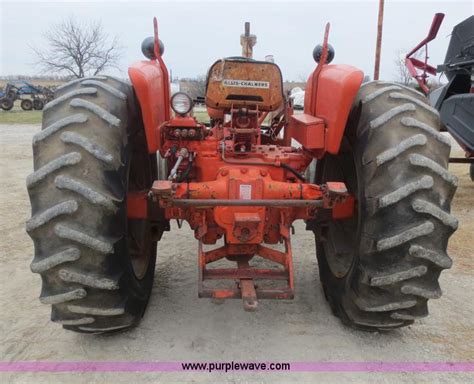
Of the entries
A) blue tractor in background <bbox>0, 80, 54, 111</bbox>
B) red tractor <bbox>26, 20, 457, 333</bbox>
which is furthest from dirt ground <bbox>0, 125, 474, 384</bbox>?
blue tractor in background <bbox>0, 80, 54, 111</bbox>

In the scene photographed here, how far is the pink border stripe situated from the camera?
2.56m

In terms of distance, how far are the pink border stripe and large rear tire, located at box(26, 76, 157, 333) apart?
220 mm

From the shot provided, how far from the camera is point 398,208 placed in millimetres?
2355

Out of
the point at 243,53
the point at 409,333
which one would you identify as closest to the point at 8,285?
the point at 409,333

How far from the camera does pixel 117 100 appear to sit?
264cm

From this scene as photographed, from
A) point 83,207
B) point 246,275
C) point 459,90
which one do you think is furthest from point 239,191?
point 459,90

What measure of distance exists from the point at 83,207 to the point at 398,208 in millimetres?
1731

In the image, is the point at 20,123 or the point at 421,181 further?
the point at 20,123

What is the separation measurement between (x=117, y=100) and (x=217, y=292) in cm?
135

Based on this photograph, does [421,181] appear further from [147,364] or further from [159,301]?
[159,301]

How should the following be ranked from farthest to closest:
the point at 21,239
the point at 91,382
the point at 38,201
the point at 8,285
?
the point at 21,239 → the point at 8,285 → the point at 91,382 → the point at 38,201

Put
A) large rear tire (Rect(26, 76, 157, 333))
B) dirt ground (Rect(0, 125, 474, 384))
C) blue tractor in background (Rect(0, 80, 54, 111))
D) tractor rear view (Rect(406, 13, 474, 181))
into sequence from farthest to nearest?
blue tractor in background (Rect(0, 80, 54, 111))
tractor rear view (Rect(406, 13, 474, 181))
dirt ground (Rect(0, 125, 474, 384))
large rear tire (Rect(26, 76, 157, 333))

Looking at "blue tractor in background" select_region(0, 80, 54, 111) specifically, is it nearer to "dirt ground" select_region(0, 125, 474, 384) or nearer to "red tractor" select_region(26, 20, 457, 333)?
"dirt ground" select_region(0, 125, 474, 384)

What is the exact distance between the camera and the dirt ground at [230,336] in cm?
254
